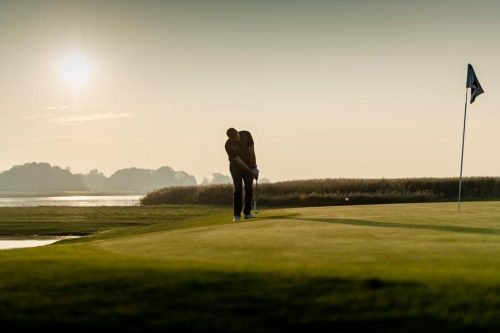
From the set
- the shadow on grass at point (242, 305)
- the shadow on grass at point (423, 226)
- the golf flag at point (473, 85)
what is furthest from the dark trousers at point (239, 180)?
the shadow on grass at point (242, 305)

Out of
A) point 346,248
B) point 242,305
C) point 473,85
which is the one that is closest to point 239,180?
point 346,248

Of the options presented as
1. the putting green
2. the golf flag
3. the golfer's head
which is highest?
the golf flag

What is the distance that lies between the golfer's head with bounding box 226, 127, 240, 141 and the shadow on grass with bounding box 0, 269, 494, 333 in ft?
33.2

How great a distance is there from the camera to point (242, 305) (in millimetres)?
8125

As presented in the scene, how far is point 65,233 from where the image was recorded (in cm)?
3400

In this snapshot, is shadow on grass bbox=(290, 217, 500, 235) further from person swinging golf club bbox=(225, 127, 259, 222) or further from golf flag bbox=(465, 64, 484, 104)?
golf flag bbox=(465, 64, 484, 104)

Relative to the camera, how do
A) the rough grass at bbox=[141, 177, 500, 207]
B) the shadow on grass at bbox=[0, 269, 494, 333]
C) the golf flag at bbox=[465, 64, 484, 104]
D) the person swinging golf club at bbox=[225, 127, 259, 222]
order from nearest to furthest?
the shadow on grass at bbox=[0, 269, 494, 333]
the person swinging golf club at bbox=[225, 127, 259, 222]
the golf flag at bbox=[465, 64, 484, 104]
the rough grass at bbox=[141, 177, 500, 207]

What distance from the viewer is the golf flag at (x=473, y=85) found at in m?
22.4

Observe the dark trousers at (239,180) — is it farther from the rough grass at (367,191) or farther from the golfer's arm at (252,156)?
the rough grass at (367,191)

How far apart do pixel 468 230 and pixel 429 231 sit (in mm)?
919

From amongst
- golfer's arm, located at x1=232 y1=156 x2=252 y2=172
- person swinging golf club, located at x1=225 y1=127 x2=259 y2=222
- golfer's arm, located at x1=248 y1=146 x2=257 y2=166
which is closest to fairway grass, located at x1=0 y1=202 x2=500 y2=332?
golfer's arm, located at x1=232 y1=156 x2=252 y2=172

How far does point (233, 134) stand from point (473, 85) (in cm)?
961

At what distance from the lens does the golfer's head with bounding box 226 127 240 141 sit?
1881 centimetres

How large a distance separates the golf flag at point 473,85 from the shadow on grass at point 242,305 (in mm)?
15851
